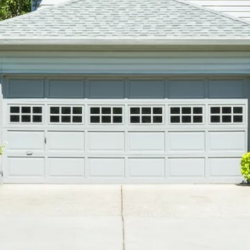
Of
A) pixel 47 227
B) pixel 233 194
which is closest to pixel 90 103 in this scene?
pixel 233 194

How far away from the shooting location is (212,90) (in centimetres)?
1049

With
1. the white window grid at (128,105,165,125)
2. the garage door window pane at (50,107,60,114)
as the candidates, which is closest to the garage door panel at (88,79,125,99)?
the white window grid at (128,105,165,125)

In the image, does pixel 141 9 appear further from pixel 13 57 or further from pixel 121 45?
pixel 13 57

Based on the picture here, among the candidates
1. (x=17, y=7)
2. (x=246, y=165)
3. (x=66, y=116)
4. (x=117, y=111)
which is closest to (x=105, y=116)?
(x=117, y=111)

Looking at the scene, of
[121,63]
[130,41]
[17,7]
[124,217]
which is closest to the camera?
[124,217]

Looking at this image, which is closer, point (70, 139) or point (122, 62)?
point (122, 62)

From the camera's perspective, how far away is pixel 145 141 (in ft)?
34.4

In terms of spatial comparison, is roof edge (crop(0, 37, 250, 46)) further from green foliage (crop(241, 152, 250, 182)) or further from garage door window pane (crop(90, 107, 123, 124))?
green foliage (crop(241, 152, 250, 182))

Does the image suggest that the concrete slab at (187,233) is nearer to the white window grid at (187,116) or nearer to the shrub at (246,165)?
the shrub at (246,165)

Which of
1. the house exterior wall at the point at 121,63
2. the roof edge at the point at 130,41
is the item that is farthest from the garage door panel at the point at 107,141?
the roof edge at the point at 130,41

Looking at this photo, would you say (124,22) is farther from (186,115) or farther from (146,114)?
(186,115)

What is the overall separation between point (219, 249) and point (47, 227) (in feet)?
7.65

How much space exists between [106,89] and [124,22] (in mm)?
1467

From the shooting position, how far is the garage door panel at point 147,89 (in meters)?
10.5
